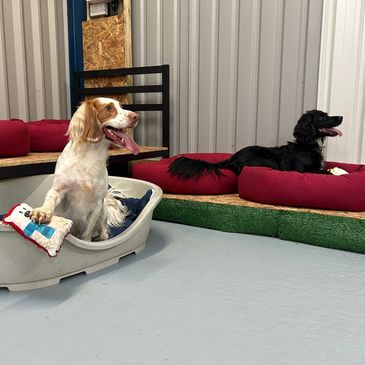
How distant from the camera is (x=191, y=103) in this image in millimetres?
3525

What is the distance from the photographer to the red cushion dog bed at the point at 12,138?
2330mm

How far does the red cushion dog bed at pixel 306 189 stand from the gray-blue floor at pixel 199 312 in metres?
0.28

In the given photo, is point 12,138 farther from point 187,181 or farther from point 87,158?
point 187,181

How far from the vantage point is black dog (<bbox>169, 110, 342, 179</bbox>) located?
2553 mm

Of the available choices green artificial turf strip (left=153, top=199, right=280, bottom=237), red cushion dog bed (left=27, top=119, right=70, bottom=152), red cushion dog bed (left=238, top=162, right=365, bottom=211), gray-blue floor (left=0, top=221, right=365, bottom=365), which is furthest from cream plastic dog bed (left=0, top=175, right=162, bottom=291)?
red cushion dog bed (left=27, top=119, right=70, bottom=152)

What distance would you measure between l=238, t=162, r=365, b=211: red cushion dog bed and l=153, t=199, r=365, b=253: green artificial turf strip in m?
0.09

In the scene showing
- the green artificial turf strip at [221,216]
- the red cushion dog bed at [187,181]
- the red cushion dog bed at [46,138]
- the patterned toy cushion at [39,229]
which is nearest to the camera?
the patterned toy cushion at [39,229]

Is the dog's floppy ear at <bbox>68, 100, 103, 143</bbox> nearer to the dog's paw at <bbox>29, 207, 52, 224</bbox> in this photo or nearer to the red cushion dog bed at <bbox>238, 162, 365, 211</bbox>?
the dog's paw at <bbox>29, 207, 52, 224</bbox>

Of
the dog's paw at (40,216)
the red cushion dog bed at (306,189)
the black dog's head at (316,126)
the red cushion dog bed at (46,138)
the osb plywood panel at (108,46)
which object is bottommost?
the red cushion dog bed at (306,189)

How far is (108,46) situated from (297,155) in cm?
231

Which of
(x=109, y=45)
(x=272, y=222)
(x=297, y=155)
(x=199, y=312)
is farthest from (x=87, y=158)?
(x=109, y=45)

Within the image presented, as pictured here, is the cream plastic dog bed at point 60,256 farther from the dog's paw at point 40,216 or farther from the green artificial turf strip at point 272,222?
the green artificial turf strip at point 272,222

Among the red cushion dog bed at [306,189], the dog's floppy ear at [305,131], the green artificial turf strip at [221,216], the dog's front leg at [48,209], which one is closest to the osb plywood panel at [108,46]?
the green artificial turf strip at [221,216]

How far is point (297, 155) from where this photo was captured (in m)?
2.61
